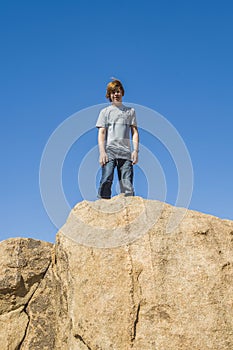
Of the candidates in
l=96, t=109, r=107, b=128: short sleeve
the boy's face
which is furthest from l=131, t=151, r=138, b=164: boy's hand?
the boy's face

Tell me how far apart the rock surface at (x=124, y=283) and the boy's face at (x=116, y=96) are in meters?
2.21

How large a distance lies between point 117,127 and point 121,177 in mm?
1070

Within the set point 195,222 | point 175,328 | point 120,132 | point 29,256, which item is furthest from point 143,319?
point 120,132

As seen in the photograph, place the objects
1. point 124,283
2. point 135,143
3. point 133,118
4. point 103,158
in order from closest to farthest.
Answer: point 124,283
point 103,158
point 135,143
point 133,118

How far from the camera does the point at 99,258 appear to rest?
805 centimetres

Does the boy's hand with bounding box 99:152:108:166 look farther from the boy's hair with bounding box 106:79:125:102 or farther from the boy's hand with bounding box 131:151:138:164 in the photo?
the boy's hair with bounding box 106:79:125:102

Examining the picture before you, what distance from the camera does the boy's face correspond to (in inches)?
376

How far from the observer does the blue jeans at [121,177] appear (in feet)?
30.1

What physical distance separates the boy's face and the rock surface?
7.24 feet


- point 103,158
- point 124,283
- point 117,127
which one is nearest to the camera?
point 124,283

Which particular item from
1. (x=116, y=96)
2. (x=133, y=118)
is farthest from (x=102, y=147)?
(x=116, y=96)

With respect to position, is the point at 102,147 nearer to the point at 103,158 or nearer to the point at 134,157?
the point at 103,158

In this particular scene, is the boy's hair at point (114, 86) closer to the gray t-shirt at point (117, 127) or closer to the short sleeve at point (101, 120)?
the gray t-shirt at point (117, 127)

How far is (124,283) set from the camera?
7.80 m
